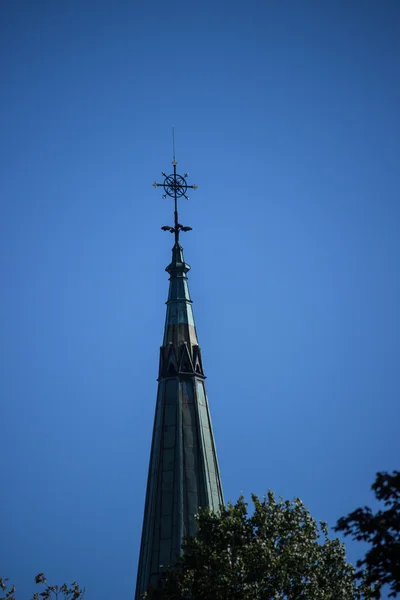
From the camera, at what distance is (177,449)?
4903 cm

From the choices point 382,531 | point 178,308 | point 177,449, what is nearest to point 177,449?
point 177,449

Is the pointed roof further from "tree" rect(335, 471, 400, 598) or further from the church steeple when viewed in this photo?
"tree" rect(335, 471, 400, 598)

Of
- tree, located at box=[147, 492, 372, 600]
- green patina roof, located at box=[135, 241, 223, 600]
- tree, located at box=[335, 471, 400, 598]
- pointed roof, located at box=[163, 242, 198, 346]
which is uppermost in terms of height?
pointed roof, located at box=[163, 242, 198, 346]

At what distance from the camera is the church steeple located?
4572 centimetres

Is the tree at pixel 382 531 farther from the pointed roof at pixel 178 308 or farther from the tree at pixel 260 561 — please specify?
the pointed roof at pixel 178 308

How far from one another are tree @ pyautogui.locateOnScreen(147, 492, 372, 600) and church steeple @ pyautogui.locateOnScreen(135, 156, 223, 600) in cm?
757

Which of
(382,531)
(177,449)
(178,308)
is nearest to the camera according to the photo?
(382,531)

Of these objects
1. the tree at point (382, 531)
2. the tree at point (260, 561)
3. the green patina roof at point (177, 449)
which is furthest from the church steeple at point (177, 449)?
the tree at point (382, 531)

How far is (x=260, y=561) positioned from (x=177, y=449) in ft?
46.7

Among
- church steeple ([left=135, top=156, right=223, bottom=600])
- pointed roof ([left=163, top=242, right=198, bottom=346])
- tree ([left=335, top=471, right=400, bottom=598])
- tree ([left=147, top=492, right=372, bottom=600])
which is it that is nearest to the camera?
tree ([left=335, top=471, right=400, bottom=598])

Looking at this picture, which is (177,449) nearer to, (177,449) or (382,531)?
(177,449)

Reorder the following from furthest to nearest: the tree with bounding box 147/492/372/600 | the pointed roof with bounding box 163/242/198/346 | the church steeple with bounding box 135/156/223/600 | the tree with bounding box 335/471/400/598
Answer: the pointed roof with bounding box 163/242/198/346 < the church steeple with bounding box 135/156/223/600 < the tree with bounding box 147/492/372/600 < the tree with bounding box 335/471/400/598

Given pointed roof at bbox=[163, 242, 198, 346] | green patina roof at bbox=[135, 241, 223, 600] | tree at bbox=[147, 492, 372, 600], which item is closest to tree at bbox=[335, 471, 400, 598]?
tree at bbox=[147, 492, 372, 600]

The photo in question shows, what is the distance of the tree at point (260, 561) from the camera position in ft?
114
